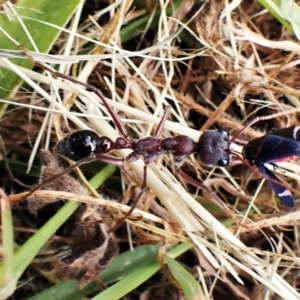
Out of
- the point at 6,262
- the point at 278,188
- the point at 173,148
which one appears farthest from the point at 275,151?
the point at 6,262

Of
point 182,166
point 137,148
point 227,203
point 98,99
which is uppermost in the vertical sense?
point 98,99

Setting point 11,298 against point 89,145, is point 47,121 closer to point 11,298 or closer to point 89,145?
point 89,145

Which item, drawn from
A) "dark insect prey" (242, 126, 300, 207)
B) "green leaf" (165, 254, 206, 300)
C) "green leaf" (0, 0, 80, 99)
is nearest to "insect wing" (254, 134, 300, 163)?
"dark insect prey" (242, 126, 300, 207)

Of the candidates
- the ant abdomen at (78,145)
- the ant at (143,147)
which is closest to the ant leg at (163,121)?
the ant at (143,147)

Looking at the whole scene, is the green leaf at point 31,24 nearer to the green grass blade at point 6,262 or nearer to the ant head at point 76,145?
the ant head at point 76,145

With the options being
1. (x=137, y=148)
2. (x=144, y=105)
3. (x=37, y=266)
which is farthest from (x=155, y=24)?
(x=37, y=266)

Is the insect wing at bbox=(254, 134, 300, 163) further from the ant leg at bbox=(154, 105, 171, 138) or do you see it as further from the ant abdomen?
the ant abdomen
